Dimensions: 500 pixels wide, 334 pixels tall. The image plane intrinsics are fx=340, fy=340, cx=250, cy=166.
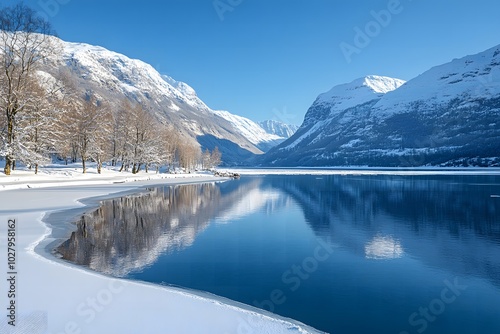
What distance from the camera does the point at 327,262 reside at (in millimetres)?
14227

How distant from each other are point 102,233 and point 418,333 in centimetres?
1547

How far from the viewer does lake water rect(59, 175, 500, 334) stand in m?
9.34

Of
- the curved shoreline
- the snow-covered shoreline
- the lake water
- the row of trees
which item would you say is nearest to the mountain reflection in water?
the lake water

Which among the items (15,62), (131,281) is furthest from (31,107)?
(131,281)

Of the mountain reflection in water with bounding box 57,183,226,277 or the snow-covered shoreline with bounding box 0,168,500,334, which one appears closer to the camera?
the snow-covered shoreline with bounding box 0,168,500,334

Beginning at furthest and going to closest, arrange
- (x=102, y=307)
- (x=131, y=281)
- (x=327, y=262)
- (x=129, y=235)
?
(x=129, y=235) < (x=327, y=262) < (x=131, y=281) < (x=102, y=307)

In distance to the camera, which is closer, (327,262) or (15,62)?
(327,262)

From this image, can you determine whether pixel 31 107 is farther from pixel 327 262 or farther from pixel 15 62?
pixel 327 262

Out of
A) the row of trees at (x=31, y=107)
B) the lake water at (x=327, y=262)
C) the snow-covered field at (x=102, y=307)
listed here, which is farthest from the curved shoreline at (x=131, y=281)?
the row of trees at (x=31, y=107)

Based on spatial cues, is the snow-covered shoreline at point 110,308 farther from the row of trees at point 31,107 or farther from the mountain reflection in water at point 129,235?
the row of trees at point 31,107

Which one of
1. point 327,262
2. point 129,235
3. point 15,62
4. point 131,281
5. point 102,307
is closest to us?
point 102,307

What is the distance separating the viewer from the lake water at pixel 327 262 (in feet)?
30.6

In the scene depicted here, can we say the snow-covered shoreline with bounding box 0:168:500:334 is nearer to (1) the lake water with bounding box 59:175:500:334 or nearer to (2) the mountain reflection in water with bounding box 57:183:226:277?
(1) the lake water with bounding box 59:175:500:334

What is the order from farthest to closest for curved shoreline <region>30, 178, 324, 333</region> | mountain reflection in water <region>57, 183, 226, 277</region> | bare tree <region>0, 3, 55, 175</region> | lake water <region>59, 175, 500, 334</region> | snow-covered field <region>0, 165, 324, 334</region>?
bare tree <region>0, 3, 55, 175</region> < mountain reflection in water <region>57, 183, 226, 277</region> < lake water <region>59, 175, 500, 334</region> < curved shoreline <region>30, 178, 324, 333</region> < snow-covered field <region>0, 165, 324, 334</region>
